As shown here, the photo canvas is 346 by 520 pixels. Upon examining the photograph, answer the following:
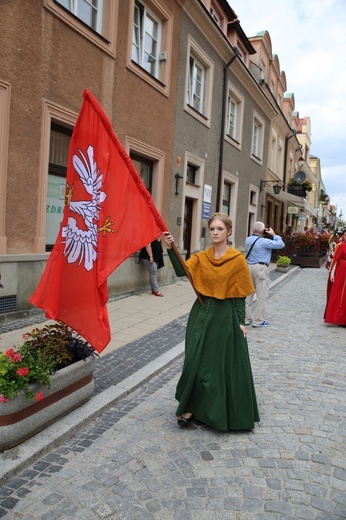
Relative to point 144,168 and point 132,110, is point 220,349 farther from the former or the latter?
point 144,168

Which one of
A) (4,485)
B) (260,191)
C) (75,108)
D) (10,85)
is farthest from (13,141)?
(260,191)

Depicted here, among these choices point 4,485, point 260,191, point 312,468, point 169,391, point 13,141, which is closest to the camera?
point 4,485

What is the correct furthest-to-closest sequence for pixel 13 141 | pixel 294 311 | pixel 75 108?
pixel 294 311 < pixel 75 108 < pixel 13 141

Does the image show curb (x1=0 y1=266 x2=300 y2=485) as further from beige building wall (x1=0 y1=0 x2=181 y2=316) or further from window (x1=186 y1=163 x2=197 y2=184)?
window (x1=186 y1=163 x2=197 y2=184)

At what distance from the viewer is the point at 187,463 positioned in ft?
9.96

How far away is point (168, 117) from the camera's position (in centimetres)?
1090

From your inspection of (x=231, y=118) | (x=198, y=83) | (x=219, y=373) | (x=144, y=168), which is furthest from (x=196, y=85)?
(x=219, y=373)

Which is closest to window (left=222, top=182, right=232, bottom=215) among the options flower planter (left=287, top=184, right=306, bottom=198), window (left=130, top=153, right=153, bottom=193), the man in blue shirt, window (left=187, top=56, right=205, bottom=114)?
window (left=187, top=56, right=205, bottom=114)

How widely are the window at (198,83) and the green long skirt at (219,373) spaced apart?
9409mm

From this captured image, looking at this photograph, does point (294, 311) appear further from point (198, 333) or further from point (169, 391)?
point (198, 333)

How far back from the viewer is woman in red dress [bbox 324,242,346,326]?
792cm

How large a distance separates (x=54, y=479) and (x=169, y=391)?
1788 millimetres

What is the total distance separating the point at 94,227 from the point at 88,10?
6.38m

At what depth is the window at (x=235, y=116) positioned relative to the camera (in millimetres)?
15811
